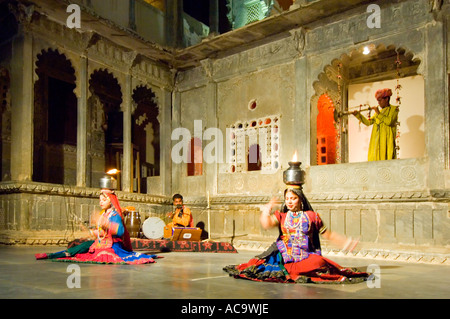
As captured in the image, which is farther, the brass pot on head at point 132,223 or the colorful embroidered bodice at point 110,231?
the brass pot on head at point 132,223

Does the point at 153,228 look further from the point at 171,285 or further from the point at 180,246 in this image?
the point at 171,285

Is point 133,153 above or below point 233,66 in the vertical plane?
below

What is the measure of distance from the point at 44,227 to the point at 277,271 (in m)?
6.50

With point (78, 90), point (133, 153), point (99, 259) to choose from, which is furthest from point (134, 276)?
point (133, 153)

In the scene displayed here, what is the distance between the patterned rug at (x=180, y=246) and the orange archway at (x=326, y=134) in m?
4.14

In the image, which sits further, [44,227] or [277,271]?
[44,227]

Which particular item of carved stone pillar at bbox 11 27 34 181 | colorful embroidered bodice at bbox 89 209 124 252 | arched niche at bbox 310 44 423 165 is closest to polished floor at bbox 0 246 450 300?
colorful embroidered bodice at bbox 89 209 124 252

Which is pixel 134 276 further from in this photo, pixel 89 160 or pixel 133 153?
pixel 133 153

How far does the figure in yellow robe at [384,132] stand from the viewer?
9344 mm

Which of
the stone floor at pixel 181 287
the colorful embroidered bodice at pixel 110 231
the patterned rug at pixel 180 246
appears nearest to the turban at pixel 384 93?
the patterned rug at pixel 180 246

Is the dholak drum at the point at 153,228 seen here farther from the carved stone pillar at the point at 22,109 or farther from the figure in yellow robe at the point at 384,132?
the figure in yellow robe at the point at 384,132

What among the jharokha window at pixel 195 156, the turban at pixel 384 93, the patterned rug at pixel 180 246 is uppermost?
the turban at pixel 384 93

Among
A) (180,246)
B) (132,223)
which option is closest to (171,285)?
(180,246)

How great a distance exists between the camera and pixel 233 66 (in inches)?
464
